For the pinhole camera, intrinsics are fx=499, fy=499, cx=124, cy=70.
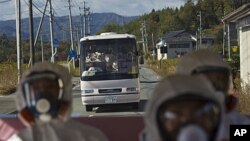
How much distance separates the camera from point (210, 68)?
291 cm

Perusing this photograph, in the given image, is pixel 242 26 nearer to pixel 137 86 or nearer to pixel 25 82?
pixel 137 86

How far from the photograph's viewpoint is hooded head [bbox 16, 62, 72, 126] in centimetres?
271

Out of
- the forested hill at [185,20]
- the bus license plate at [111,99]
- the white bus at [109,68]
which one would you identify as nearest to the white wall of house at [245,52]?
the white bus at [109,68]

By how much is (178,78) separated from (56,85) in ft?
2.71

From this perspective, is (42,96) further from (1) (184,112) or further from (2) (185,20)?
(2) (185,20)

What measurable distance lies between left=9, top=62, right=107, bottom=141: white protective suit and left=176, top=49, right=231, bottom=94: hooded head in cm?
69

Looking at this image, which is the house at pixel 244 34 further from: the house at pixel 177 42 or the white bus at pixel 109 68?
the house at pixel 177 42

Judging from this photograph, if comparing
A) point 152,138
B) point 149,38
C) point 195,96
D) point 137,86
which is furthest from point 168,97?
point 149,38

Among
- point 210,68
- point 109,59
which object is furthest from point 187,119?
point 109,59

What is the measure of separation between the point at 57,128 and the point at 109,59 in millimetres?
13508

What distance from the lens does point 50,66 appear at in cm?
296

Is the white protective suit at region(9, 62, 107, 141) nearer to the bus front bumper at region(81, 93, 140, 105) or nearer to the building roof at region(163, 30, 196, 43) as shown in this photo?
the bus front bumper at region(81, 93, 140, 105)

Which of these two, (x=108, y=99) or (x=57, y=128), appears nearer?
(x=57, y=128)

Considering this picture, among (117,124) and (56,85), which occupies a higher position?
(56,85)
